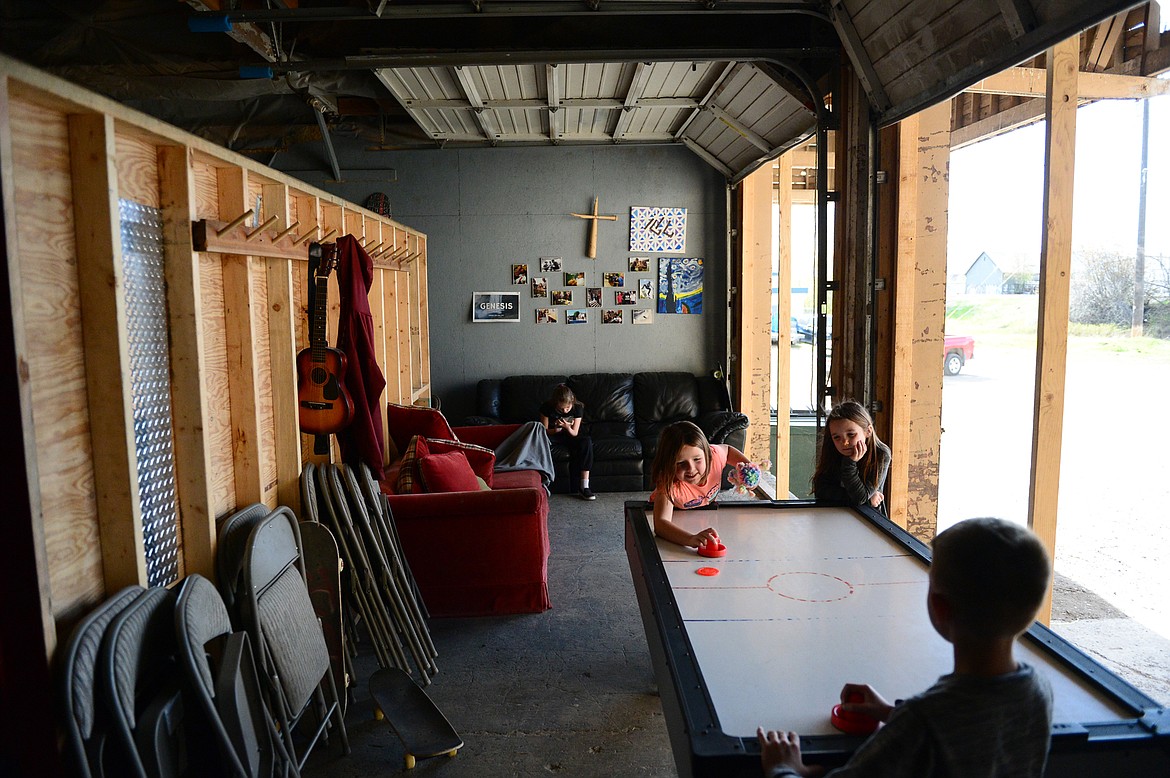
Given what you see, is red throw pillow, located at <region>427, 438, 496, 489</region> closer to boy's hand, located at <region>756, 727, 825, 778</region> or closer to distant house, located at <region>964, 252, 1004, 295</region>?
boy's hand, located at <region>756, 727, 825, 778</region>

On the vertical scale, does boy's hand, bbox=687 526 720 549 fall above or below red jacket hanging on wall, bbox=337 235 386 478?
below

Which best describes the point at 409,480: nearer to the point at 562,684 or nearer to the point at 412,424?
the point at 412,424

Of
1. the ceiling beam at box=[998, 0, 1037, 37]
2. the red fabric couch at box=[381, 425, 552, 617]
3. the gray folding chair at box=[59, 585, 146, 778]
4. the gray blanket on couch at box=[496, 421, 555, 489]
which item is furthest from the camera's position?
the gray blanket on couch at box=[496, 421, 555, 489]

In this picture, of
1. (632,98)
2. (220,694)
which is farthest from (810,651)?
(632,98)

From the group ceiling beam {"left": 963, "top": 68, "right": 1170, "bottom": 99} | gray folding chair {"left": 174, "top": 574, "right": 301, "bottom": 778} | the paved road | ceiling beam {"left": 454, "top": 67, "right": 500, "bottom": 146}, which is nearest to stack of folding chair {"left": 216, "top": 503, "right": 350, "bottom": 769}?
gray folding chair {"left": 174, "top": 574, "right": 301, "bottom": 778}

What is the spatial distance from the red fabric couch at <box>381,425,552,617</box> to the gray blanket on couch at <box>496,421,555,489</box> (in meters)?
1.56

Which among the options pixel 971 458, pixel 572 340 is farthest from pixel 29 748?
pixel 971 458

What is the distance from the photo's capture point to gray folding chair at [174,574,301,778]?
2137 mm

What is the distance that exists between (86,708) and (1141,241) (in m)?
4.74

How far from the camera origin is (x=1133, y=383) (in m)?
9.05

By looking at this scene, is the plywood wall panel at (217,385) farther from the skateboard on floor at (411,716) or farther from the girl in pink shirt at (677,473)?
the girl in pink shirt at (677,473)

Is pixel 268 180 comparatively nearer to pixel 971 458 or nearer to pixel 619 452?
pixel 619 452

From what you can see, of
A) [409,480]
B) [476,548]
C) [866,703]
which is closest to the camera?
[866,703]

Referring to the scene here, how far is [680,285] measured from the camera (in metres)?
7.95
